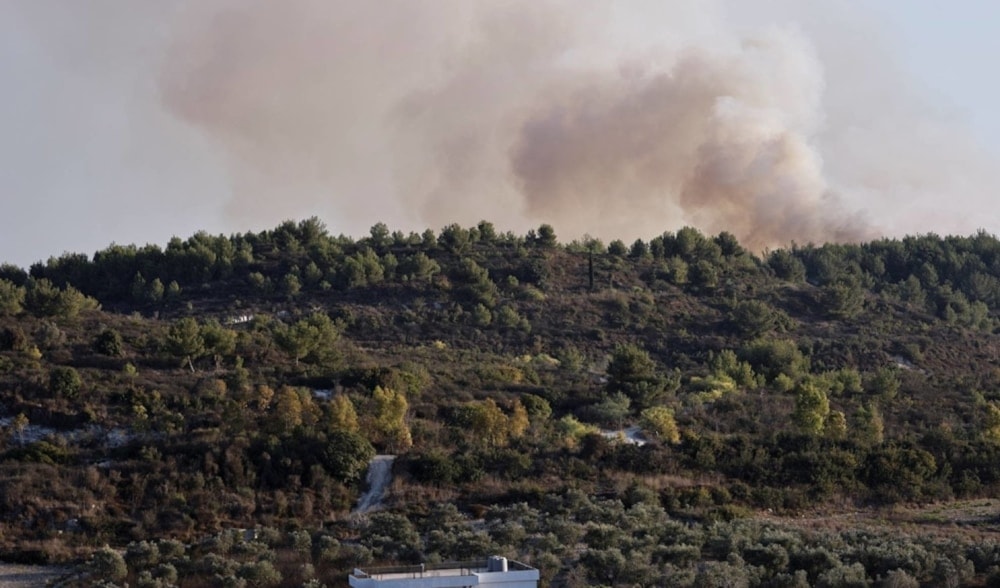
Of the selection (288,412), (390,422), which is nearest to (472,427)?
(390,422)

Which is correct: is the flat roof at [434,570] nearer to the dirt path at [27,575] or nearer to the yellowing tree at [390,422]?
the dirt path at [27,575]

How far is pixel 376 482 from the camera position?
4728 centimetres

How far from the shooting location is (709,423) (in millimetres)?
56875

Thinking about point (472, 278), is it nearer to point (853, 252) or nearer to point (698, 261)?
point (698, 261)

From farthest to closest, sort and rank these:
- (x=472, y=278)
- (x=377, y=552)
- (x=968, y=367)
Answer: (x=472, y=278)
(x=968, y=367)
(x=377, y=552)

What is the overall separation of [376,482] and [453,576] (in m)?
15.2

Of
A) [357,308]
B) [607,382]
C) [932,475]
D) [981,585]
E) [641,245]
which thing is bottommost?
[981,585]

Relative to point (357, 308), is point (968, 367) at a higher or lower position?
lower

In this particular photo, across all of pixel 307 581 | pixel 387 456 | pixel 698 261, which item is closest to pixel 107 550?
pixel 307 581

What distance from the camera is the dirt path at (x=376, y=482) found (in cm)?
4588

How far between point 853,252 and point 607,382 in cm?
4675

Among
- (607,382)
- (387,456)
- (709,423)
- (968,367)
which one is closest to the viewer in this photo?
(387,456)

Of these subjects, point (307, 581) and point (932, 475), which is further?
point (932, 475)

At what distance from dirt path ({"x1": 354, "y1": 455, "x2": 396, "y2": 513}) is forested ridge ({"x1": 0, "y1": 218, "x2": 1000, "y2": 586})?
495 millimetres
